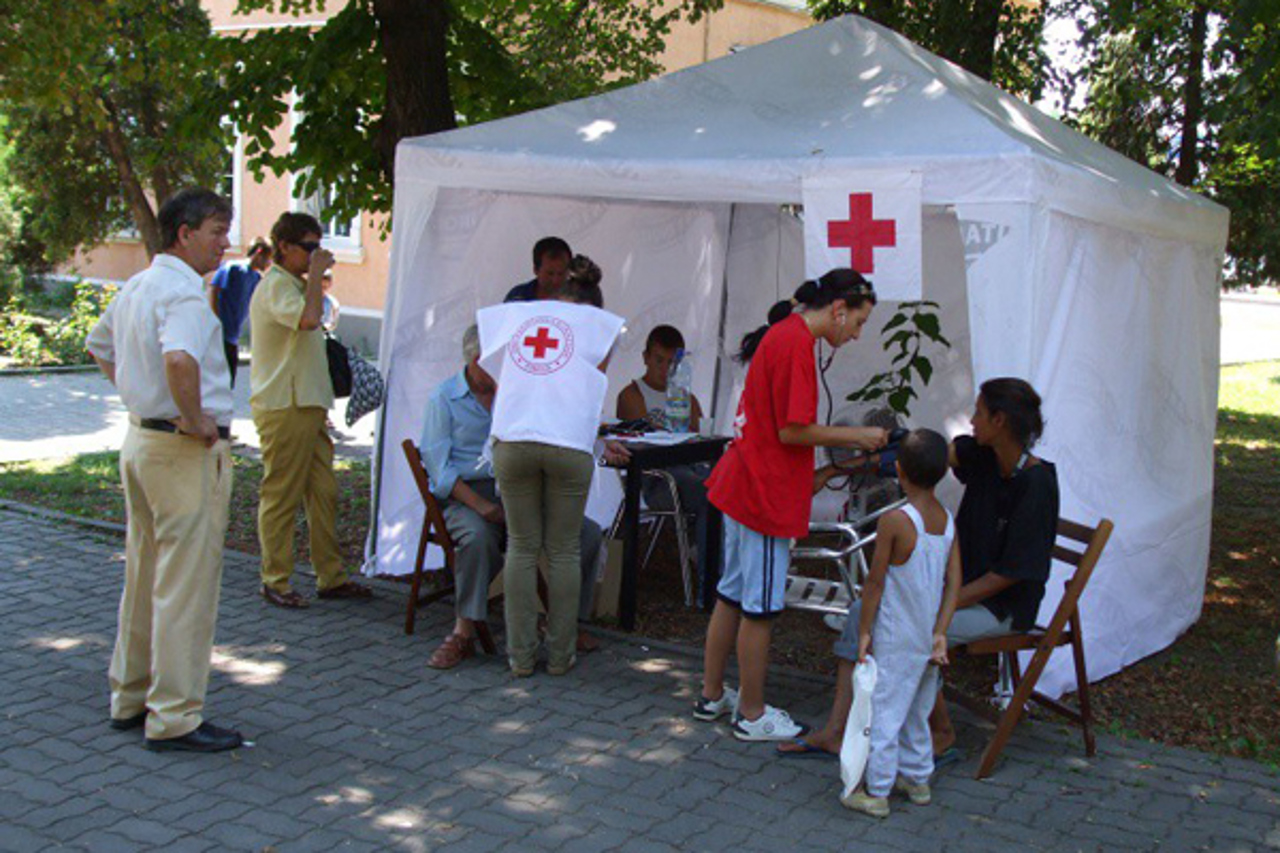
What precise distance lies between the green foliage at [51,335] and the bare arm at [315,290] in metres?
11.6

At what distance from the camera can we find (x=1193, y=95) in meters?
11.2

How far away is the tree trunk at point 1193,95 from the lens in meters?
11.0

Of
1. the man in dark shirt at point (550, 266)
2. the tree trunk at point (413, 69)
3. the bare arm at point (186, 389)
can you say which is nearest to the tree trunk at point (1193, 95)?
the tree trunk at point (413, 69)

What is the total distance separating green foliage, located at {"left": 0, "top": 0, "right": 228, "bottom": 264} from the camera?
9.43m

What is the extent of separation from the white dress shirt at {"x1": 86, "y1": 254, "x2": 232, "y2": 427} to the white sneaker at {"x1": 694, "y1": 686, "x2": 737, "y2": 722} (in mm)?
2094

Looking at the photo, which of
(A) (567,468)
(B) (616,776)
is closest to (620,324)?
(A) (567,468)

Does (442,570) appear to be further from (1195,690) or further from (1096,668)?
(1195,690)

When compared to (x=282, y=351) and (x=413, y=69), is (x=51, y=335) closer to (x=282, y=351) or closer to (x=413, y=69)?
(x=413, y=69)

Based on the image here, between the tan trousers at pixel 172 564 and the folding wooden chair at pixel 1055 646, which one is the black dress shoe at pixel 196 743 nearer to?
the tan trousers at pixel 172 564

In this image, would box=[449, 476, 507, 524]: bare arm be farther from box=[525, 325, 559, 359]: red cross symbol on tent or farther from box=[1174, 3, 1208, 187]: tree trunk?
box=[1174, 3, 1208, 187]: tree trunk

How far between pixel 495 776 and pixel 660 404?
3.07m

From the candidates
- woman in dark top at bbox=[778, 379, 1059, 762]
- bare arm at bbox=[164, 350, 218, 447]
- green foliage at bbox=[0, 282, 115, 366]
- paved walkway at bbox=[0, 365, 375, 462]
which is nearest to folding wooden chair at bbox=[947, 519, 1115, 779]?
woman in dark top at bbox=[778, 379, 1059, 762]

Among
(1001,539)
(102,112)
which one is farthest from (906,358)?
(102,112)

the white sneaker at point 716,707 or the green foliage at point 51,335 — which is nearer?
the white sneaker at point 716,707
